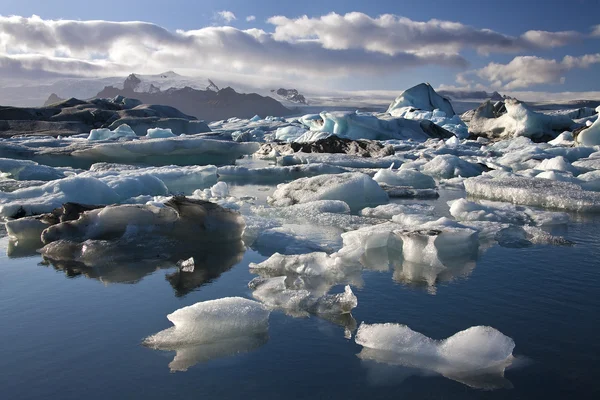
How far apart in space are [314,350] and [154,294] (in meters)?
1.23

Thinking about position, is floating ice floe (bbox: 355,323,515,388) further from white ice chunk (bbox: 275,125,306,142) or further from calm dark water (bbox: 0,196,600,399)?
white ice chunk (bbox: 275,125,306,142)

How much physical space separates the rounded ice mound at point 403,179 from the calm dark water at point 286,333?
16.8 ft

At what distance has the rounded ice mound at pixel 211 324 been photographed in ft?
7.34

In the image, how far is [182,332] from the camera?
2264 mm

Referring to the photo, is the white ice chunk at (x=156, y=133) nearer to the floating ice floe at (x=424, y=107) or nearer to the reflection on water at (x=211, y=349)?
the floating ice floe at (x=424, y=107)

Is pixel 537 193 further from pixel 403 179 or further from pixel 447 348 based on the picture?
pixel 447 348

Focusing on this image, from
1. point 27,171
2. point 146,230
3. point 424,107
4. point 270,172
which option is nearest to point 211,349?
point 146,230

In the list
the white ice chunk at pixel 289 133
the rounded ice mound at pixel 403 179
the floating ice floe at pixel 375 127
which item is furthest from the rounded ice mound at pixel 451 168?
the white ice chunk at pixel 289 133

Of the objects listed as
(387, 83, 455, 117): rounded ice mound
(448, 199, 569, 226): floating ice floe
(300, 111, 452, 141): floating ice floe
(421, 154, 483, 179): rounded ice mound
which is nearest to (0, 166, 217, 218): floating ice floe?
(448, 199, 569, 226): floating ice floe

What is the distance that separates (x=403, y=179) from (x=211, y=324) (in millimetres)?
6937

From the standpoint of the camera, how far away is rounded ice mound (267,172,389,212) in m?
6.38

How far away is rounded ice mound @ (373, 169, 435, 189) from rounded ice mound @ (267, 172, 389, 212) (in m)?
1.85

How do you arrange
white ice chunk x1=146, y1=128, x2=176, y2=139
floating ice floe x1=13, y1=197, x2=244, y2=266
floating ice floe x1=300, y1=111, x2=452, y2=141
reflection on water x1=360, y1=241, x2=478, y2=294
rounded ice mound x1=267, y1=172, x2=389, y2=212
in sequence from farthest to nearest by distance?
floating ice floe x1=300, y1=111, x2=452, y2=141 < white ice chunk x1=146, y1=128, x2=176, y2=139 < rounded ice mound x1=267, y1=172, x2=389, y2=212 < floating ice floe x1=13, y1=197, x2=244, y2=266 < reflection on water x1=360, y1=241, x2=478, y2=294

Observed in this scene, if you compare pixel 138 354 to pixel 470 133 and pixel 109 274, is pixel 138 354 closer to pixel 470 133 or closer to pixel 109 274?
pixel 109 274
